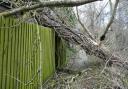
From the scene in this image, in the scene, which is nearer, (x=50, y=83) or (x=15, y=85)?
(x=15, y=85)

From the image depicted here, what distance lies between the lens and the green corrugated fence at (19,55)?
4.92 meters

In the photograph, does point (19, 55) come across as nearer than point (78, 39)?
Yes

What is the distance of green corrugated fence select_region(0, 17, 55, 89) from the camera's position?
16.1ft

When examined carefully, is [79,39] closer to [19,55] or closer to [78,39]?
[78,39]

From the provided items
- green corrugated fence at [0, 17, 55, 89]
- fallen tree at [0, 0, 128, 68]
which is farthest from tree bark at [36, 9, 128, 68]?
green corrugated fence at [0, 17, 55, 89]

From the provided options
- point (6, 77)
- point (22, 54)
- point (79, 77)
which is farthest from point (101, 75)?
point (6, 77)

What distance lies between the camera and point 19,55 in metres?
5.52

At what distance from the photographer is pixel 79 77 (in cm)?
773

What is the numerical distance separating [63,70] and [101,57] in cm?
144

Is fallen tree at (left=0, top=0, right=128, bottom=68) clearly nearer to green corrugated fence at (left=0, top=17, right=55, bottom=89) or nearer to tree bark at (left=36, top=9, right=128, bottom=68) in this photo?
tree bark at (left=36, top=9, right=128, bottom=68)

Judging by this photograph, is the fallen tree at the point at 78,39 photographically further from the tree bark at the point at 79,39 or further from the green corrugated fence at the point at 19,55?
the green corrugated fence at the point at 19,55

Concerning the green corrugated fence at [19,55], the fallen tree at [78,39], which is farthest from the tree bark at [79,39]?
the green corrugated fence at [19,55]

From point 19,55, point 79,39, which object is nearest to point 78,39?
point 79,39

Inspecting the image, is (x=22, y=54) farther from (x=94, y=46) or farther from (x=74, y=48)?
(x=74, y=48)
